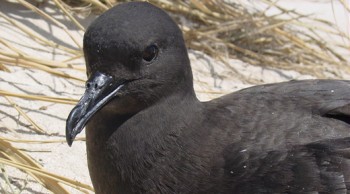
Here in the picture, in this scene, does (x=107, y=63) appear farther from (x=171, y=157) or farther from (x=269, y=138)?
(x=269, y=138)

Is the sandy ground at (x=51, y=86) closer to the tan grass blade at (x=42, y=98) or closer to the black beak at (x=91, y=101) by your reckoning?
the tan grass blade at (x=42, y=98)

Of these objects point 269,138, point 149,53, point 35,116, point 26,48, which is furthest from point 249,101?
point 26,48

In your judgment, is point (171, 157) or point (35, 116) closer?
point (171, 157)

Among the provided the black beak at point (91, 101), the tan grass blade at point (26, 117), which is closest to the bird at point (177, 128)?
the black beak at point (91, 101)

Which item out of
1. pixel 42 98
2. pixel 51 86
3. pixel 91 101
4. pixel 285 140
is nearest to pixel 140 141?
pixel 91 101

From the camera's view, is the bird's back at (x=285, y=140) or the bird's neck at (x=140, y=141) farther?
the bird's neck at (x=140, y=141)

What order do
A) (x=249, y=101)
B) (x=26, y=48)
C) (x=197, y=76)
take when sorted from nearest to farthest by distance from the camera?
1. (x=249, y=101)
2. (x=26, y=48)
3. (x=197, y=76)

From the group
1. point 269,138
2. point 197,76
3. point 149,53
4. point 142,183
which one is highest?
point 149,53

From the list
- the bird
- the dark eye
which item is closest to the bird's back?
the bird
